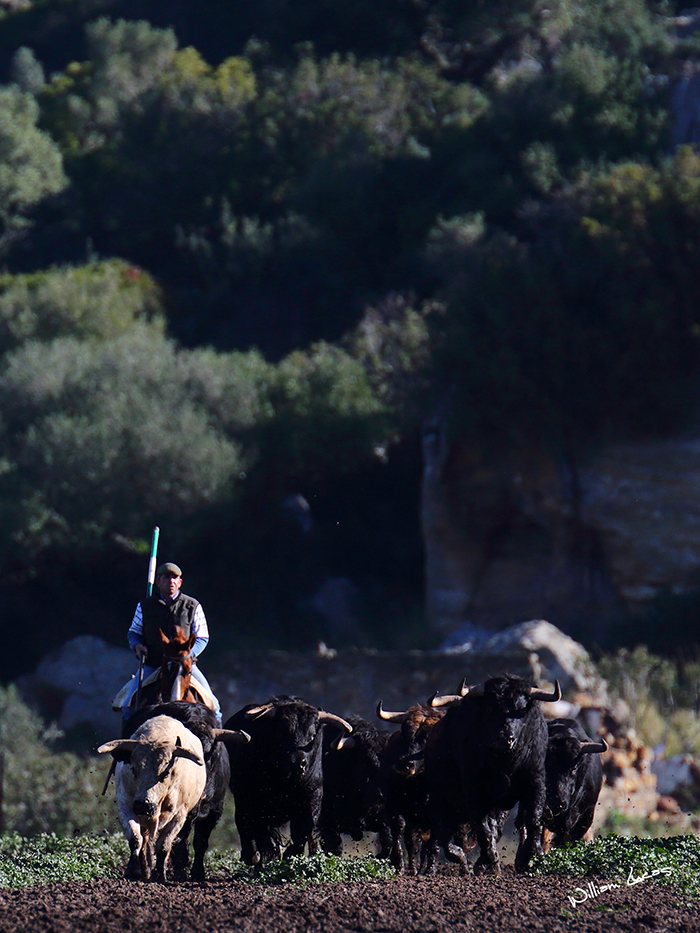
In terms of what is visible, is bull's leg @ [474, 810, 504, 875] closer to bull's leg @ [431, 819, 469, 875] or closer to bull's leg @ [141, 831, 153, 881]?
bull's leg @ [431, 819, 469, 875]

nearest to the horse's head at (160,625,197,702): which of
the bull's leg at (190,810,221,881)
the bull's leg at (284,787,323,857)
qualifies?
the bull's leg at (190,810,221,881)

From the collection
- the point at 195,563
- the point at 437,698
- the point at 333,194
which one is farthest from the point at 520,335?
the point at 437,698

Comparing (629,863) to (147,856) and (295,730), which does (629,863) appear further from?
(147,856)

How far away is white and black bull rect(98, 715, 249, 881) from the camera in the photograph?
8.69m

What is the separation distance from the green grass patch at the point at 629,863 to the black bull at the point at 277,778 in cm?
185

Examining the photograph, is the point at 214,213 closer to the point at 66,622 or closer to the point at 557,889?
the point at 66,622

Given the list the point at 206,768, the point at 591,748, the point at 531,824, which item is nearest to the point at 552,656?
the point at 591,748

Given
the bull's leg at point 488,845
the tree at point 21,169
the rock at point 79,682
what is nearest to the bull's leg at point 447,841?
the bull's leg at point 488,845

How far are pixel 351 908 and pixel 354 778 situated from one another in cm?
382

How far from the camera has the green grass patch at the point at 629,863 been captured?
8870mm

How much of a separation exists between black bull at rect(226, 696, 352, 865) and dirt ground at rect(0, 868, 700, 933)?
1467 mm

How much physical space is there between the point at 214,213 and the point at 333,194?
16.7 ft

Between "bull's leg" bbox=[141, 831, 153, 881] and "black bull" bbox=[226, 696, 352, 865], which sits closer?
"bull's leg" bbox=[141, 831, 153, 881]

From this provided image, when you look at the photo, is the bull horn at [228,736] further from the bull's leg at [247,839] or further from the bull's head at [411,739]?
the bull's head at [411,739]
